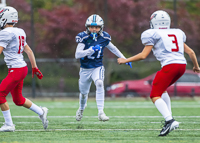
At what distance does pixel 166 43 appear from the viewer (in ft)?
15.9

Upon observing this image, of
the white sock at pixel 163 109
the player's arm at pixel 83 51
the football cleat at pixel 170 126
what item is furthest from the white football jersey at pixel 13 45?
the football cleat at pixel 170 126

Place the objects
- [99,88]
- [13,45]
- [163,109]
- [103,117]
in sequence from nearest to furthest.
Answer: [163,109], [13,45], [103,117], [99,88]

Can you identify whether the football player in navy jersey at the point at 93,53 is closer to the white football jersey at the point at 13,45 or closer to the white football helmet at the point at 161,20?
the white football jersey at the point at 13,45

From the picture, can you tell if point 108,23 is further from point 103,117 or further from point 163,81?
point 163,81

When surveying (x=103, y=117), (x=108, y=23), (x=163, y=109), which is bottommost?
(x=108, y=23)

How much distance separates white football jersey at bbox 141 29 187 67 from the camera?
15.9 feet

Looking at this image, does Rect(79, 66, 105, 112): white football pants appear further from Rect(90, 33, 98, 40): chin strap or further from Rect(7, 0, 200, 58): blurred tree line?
Rect(7, 0, 200, 58): blurred tree line

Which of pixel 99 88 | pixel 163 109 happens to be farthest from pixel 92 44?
pixel 163 109

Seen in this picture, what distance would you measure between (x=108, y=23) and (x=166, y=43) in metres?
12.0

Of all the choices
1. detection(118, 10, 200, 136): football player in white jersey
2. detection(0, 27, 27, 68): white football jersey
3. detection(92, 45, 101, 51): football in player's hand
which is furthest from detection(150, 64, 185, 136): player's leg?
detection(0, 27, 27, 68): white football jersey

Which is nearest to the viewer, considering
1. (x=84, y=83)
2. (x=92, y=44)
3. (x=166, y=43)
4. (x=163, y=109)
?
(x=163, y=109)

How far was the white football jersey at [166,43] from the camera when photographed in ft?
15.9

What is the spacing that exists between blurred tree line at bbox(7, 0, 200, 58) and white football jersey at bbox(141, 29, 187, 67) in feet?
34.9

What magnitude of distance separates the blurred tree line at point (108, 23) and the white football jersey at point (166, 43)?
10.6 meters
